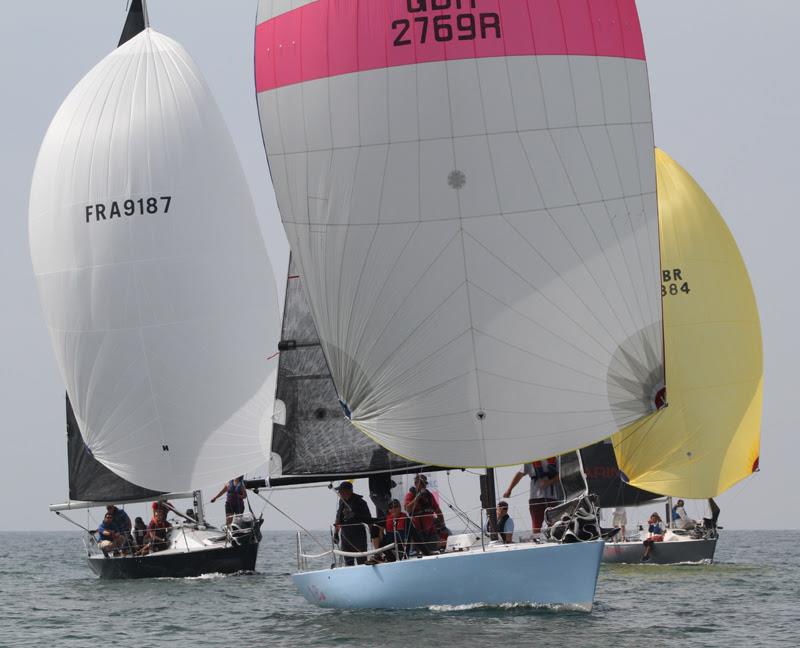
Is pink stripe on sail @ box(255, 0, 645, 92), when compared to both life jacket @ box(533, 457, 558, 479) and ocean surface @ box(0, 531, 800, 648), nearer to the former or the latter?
life jacket @ box(533, 457, 558, 479)

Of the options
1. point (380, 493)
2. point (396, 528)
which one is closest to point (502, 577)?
point (396, 528)

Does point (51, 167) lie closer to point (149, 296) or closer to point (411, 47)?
point (149, 296)

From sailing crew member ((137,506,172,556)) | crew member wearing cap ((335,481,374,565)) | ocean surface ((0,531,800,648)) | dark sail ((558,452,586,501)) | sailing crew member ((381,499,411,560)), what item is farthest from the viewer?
sailing crew member ((137,506,172,556))

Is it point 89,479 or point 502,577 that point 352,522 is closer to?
point 502,577

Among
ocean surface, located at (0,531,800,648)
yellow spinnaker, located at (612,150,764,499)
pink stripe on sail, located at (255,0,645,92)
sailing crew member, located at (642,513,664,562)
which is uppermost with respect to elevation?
pink stripe on sail, located at (255,0,645,92)

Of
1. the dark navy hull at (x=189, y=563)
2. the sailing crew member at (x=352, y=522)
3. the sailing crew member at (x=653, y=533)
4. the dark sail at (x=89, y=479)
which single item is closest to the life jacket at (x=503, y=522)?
the sailing crew member at (x=352, y=522)

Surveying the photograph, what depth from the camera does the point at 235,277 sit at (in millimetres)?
32188

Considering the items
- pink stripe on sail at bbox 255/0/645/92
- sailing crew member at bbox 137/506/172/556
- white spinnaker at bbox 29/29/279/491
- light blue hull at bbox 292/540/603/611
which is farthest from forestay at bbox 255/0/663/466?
sailing crew member at bbox 137/506/172/556

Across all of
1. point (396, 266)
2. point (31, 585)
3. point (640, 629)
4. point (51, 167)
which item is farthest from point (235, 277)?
point (640, 629)

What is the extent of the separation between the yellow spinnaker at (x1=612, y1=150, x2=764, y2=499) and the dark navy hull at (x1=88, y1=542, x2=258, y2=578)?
8437mm

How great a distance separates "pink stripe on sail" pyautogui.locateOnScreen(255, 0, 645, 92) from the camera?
65.8 feet

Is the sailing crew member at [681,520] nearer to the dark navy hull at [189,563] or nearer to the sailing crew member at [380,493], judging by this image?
the dark navy hull at [189,563]

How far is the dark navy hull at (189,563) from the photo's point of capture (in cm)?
3012

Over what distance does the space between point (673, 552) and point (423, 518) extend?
43.2 feet
